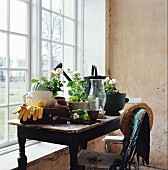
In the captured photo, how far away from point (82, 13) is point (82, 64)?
2.06 ft

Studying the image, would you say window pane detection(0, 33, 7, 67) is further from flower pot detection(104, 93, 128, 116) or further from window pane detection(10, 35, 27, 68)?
flower pot detection(104, 93, 128, 116)

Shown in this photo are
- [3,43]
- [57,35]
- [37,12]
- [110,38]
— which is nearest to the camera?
[3,43]

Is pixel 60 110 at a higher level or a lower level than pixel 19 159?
higher

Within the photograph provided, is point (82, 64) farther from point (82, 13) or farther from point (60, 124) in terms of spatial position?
point (60, 124)

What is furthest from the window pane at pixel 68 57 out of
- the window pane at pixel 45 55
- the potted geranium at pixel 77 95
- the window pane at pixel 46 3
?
the potted geranium at pixel 77 95

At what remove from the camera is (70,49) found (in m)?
3.39

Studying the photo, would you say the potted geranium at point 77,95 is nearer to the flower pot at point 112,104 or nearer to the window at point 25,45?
the flower pot at point 112,104

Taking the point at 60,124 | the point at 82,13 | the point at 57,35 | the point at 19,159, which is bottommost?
the point at 19,159

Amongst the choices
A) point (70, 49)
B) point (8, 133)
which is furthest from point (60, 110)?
point (70, 49)

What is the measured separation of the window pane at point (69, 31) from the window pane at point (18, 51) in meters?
0.74

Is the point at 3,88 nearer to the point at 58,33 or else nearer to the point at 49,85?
the point at 49,85

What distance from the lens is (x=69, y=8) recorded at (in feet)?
11.1

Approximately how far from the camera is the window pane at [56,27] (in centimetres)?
304

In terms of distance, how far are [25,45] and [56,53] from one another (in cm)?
48
